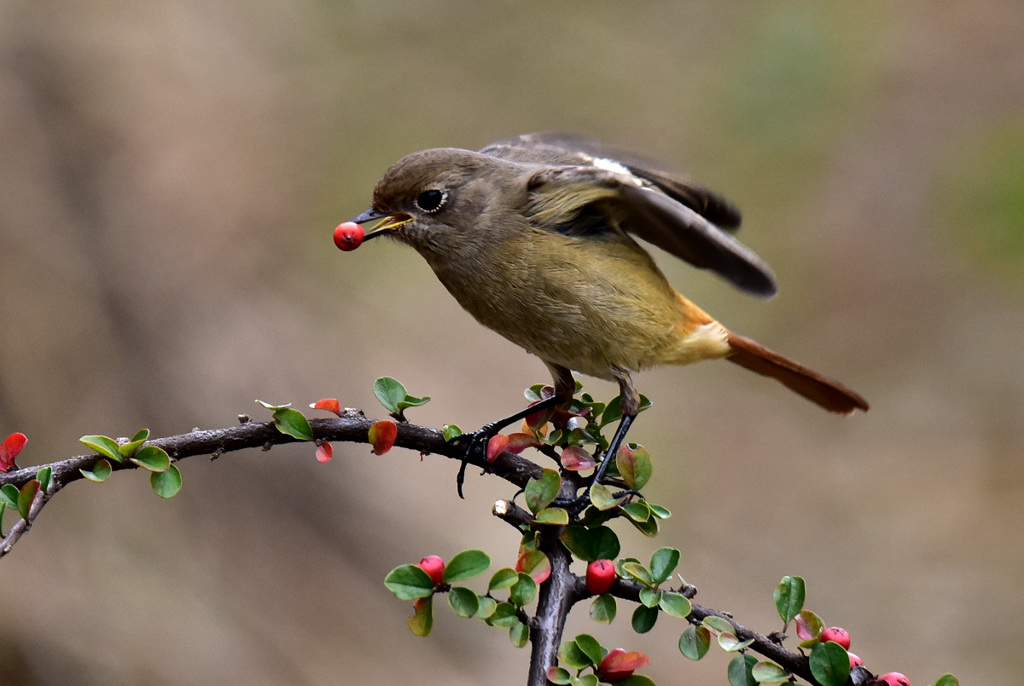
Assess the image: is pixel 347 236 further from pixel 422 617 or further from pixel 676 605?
pixel 676 605

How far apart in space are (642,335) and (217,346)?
2767 mm

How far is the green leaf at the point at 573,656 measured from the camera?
179cm

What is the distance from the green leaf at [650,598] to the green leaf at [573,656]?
140 millimetres

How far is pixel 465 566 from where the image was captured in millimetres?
1779

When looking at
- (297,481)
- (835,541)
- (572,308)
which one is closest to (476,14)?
(297,481)

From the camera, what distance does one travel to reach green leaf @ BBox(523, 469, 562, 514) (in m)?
1.97

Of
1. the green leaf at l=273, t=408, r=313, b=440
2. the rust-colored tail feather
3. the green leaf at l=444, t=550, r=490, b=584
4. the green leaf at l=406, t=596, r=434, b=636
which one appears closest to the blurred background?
the rust-colored tail feather

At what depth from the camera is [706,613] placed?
1854mm

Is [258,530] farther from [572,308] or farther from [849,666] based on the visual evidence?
[849,666]

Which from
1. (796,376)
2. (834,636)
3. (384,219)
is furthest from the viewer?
(796,376)

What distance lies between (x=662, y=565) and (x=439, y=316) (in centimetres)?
A: 458

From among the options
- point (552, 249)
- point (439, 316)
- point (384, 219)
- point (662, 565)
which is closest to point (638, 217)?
point (552, 249)

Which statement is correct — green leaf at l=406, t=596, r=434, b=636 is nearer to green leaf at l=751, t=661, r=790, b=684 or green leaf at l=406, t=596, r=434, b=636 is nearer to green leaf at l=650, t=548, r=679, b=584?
green leaf at l=650, t=548, r=679, b=584

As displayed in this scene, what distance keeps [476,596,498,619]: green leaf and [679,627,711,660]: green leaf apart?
0.34 metres
